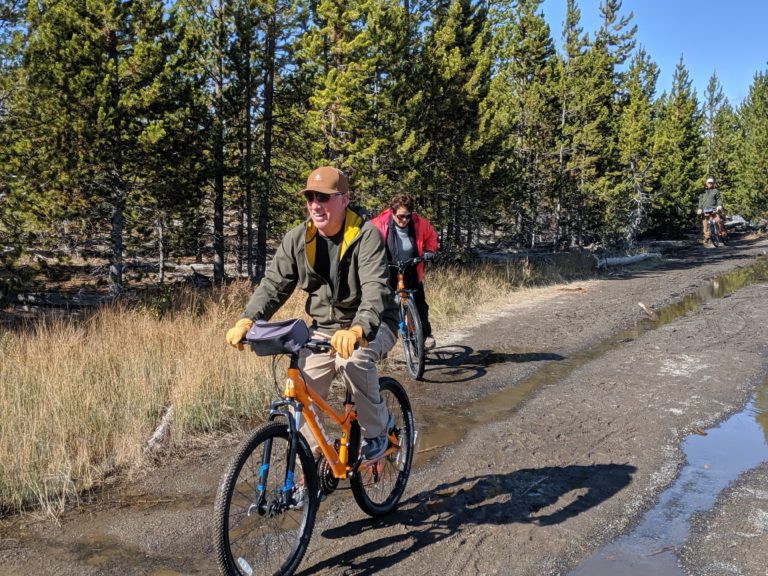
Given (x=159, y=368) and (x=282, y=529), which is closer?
(x=282, y=529)

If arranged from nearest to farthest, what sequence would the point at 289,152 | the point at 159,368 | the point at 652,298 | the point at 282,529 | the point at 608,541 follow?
1. the point at 282,529
2. the point at 608,541
3. the point at 159,368
4. the point at 652,298
5. the point at 289,152

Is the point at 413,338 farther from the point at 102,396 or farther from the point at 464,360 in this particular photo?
the point at 102,396

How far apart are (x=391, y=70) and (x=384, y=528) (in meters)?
13.6

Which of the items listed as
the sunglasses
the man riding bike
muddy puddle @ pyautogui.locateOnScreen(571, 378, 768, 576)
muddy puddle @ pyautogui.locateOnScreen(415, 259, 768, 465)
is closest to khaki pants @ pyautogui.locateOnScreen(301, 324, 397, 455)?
the man riding bike

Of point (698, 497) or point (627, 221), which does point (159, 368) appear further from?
point (627, 221)

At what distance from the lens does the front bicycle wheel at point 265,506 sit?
3141mm

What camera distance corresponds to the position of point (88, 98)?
11.5m

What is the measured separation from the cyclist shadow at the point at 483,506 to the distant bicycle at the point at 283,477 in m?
0.28

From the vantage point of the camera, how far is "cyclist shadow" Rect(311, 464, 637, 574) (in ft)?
12.4

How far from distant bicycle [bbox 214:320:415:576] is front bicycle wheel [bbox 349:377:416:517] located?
0.02 meters

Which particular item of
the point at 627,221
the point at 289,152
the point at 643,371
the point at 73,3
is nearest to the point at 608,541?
the point at 643,371

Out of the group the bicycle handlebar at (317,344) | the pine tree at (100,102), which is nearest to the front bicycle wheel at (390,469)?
the bicycle handlebar at (317,344)

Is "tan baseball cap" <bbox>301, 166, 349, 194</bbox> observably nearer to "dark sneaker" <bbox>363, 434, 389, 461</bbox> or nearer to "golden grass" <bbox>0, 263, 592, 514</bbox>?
"dark sneaker" <bbox>363, 434, 389, 461</bbox>

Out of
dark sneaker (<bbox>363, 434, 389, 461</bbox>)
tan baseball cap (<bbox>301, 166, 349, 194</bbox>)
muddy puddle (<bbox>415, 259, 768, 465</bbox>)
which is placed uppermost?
tan baseball cap (<bbox>301, 166, 349, 194</bbox>)
